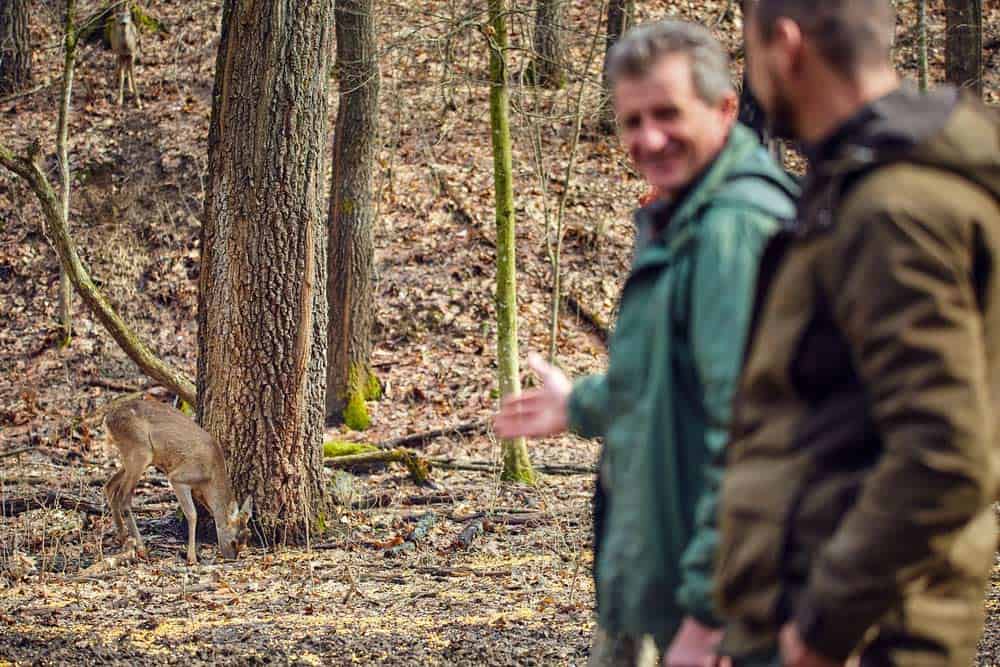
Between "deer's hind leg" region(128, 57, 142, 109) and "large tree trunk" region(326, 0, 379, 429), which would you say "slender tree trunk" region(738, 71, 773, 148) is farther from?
"deer's hind leg" region(128, 57, 142, 109)

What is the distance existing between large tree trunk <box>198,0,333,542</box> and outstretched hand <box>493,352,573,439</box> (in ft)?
22.1

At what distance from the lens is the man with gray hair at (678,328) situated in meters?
2.50

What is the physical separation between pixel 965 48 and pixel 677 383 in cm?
1532

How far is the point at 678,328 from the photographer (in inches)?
103

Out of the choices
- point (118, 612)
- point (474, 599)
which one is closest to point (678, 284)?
point (474, 599)

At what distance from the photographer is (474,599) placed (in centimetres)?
781

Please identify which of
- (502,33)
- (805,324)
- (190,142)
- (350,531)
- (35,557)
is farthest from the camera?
(190,142)

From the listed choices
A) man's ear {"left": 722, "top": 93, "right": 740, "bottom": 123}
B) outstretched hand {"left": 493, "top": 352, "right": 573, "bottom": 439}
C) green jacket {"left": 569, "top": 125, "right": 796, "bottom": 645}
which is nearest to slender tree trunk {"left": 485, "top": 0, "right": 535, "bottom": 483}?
outstretched hand {"left": 493, "top": 352, "right": 573, "bottom": 439}

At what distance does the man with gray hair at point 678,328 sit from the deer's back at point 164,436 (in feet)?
24.0

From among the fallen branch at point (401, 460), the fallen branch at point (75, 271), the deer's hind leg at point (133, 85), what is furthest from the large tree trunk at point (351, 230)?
the deer's hind leg at point (133, 85)

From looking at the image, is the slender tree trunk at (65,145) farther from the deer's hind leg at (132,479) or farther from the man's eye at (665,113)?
the man's eye at (665,113)

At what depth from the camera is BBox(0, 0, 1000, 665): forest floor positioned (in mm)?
7148

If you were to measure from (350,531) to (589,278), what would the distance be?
27.7 feet

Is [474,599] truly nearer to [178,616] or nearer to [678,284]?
[178,616]
